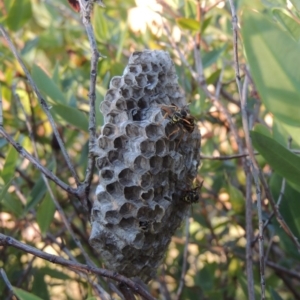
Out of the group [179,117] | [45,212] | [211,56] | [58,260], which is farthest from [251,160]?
[211,56]

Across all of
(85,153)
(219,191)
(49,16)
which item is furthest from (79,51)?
(219,191)

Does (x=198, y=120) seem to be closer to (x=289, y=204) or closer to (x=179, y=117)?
(x=289, y=204)

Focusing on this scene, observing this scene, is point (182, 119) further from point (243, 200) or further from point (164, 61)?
point (243, 200)

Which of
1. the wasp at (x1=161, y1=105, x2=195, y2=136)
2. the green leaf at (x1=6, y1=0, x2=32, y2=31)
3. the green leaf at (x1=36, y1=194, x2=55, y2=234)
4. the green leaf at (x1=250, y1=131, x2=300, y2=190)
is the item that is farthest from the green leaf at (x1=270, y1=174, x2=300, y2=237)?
the green leaf at (x1=6, y1=0, x2=32, y2=31)

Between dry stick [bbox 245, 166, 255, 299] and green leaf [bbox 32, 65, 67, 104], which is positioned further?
green leaf [bbox 32, 65, 67, 104]

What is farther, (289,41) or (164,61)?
(164,61)

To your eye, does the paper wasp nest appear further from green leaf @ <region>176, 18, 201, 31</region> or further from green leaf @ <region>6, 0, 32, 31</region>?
green leaf @ <region>6, 0, 32, 31</region>
